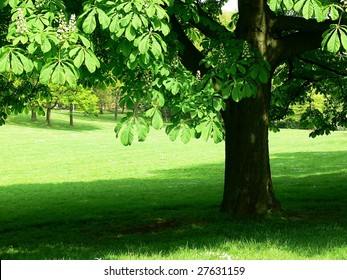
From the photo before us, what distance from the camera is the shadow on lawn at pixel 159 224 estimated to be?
802 centimetres

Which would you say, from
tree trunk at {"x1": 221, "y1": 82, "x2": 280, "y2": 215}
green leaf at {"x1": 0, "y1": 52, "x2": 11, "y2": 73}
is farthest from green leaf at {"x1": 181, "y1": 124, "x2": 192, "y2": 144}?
tree trunk at {"x1": 221, "y1": 82, "x2": 280, "y2": 215}

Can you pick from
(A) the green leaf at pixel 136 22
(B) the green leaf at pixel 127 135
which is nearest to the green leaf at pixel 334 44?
(A) the green leaf at pixel 136 22

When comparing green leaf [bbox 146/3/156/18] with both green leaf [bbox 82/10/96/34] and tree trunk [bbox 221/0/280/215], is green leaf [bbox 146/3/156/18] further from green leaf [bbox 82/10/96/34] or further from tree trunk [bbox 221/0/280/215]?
tree trunk [bbox 221/0/280/215]

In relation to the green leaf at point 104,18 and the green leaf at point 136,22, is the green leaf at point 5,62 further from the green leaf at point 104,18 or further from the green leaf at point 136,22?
the green leaf at point 136,22

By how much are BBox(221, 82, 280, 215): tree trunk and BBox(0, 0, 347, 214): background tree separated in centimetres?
2

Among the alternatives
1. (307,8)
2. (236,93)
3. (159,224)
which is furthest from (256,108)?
(307,8)

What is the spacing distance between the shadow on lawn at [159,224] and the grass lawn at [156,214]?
2cm

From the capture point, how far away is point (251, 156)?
401 inches

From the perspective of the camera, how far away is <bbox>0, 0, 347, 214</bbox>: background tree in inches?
200

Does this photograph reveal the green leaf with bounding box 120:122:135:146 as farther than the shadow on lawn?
No

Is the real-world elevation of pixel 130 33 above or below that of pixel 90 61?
above

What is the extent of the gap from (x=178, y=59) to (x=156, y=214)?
21.2 ft

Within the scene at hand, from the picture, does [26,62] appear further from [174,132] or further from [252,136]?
[252,136]

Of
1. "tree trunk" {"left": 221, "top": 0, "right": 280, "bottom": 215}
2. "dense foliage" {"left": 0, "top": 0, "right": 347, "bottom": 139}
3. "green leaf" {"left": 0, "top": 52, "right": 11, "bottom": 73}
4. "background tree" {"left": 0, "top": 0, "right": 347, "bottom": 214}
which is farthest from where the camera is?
"tree trunk" {"left": 221, "top": 0, "right": 280, "bottom": 215}
